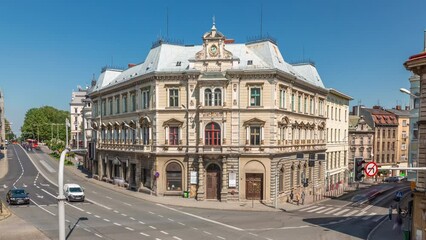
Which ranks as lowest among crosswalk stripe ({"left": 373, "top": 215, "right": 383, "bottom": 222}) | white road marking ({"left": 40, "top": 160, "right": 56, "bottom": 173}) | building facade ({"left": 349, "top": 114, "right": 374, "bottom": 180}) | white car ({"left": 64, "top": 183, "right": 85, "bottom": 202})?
crosswalk stripe ({"left": 373, "top": 215, "right": 383, "bottom": 222})

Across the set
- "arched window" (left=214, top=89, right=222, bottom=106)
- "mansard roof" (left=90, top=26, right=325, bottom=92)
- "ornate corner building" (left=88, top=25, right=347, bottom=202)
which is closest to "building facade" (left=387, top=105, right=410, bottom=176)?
"ornate corner building" (left=88, top=25, right=347, bottom=202)

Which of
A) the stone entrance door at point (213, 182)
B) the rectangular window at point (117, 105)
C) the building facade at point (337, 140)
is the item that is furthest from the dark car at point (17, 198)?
the building facade at point (337, 140)

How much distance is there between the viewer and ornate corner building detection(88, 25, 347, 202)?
143ft

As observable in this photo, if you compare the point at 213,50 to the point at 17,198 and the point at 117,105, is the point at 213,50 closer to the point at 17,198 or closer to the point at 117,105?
the point at 117,105

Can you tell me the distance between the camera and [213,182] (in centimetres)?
4431

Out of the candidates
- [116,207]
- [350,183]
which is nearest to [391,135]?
[350,183]

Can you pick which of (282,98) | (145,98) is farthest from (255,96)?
(145,98)

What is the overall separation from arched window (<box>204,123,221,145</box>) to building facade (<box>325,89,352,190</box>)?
2702 cm

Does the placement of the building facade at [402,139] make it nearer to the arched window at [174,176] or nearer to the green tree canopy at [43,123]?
the arched window at [174,176]

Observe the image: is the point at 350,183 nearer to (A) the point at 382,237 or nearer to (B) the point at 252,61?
(B) the point at 252,61

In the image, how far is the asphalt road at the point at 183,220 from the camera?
28.1 m

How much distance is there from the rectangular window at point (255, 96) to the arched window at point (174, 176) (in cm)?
1185

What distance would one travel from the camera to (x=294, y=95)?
49.7 metres

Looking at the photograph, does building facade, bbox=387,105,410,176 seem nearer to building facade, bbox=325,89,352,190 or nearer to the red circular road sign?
building facade, bbox=325,89,352,190
